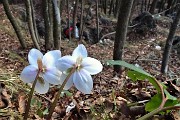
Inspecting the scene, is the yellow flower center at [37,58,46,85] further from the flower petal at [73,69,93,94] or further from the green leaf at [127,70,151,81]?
the green leaf at [127,70,151,81]

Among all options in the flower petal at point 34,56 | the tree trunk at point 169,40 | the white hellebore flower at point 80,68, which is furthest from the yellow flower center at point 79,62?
the tree trunk at point 169,40

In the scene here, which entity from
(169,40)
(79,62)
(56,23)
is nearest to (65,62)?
(79,62)

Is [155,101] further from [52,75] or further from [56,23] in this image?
[56,23]

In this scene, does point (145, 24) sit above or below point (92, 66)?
below

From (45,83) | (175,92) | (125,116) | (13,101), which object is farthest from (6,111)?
(175,92)

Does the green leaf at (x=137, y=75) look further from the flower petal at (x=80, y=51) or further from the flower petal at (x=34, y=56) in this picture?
the flower petal at (x=34, y=56)

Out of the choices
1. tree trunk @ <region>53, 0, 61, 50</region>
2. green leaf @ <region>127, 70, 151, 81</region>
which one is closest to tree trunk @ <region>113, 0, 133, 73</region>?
tree trunk @ <region>53, 0, 61, 50</region>
